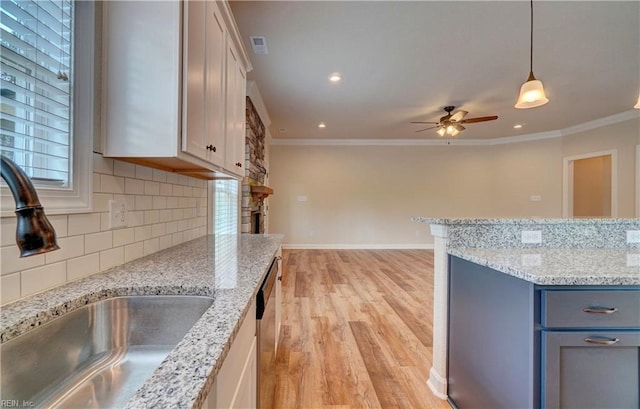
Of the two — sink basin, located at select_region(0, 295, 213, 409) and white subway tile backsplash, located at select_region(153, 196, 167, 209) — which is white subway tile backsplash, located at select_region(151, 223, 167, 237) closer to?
white subway tile backsplash, located at select_region(153, 196, 167, 209)

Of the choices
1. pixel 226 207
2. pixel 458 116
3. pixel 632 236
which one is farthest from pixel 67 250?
pixel 458 116

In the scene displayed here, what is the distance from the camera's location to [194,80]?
47.5 inches

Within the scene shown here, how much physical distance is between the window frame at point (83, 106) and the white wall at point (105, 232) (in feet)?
0.14

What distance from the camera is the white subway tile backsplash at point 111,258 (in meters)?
1.11

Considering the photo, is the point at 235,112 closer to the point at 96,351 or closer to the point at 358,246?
the point at 96,351

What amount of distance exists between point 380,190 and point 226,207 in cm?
448

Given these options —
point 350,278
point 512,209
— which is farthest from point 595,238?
point 512,209

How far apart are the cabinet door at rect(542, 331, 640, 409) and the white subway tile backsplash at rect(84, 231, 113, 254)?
1736 millimetres

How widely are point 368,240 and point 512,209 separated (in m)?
3.38

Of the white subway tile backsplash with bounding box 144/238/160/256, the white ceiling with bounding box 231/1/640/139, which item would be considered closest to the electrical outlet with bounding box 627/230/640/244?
the white ceiling with bounding box 231/1/640/139

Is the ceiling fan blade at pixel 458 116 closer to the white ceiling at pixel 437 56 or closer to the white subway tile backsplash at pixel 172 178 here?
the white ceiling at pixel 437 56

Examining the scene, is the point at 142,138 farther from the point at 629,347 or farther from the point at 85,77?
the point at 629,347

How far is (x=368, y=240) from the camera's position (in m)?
6.61

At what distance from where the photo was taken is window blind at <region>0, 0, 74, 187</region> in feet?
2.59
